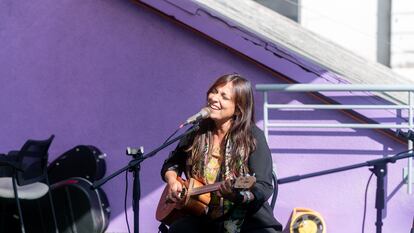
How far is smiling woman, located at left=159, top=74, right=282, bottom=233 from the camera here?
13.0 ft

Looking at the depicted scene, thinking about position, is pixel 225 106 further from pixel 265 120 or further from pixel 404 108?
pixel 404 108

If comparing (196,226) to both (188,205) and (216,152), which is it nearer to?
(188,205)

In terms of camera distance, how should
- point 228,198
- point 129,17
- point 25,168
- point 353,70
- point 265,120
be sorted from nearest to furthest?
1. point 228,198
2. point 25,168
3. point 265,120
4. point 129,17
5. point 353,70

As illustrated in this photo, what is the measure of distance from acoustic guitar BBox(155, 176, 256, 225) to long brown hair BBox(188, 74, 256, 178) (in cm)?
16

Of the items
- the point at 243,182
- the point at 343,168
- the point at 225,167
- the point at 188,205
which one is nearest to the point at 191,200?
the point at 188,205

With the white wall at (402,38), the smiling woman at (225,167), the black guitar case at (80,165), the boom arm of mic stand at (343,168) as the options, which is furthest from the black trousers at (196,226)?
the white wall at (402,38)

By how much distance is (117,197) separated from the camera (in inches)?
215

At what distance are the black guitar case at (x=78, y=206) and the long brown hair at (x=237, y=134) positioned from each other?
48.7 inches

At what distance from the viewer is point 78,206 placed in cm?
520

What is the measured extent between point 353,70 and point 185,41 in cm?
150

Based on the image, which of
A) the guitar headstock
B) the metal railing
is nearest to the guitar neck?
the guitar headstock

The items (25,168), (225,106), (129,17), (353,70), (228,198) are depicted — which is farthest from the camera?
(353,70)

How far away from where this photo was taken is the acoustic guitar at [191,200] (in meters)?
3.84

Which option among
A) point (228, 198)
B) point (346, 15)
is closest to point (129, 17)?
point (228, 198)
